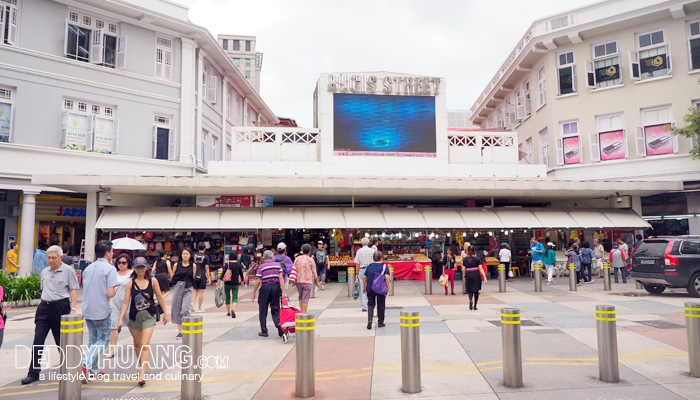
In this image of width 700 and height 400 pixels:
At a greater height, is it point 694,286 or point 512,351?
point 512,351

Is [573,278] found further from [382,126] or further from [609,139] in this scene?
[609,139]

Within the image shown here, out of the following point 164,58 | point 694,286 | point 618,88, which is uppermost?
point 164,58

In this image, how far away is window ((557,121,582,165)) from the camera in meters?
22.8

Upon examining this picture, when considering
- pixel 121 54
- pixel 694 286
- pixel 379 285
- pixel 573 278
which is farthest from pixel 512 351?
pixel 121 54

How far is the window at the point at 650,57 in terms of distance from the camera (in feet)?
66.9

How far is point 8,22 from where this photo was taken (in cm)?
1712

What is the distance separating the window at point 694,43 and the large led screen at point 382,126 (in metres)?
12.6

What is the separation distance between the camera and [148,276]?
20.2 ft

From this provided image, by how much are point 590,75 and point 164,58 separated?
22.7 meters

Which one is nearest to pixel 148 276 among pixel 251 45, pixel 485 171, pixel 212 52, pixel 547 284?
pixel 547 284

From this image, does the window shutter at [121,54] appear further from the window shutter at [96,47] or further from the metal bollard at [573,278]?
the metal bollard at [573,278]

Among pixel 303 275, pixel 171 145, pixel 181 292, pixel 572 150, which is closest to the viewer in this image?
pixel 181 292

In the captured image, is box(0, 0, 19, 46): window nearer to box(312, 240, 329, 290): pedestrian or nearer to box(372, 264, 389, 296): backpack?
box(312, 240, 329, 290): pedestrian

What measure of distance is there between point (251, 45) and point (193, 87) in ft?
176
